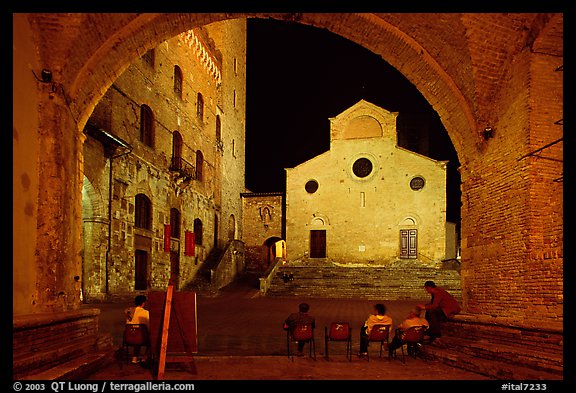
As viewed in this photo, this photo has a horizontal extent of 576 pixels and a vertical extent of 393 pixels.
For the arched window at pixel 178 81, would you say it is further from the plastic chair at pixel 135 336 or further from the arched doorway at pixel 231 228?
the plastic chair at pixel 135 336

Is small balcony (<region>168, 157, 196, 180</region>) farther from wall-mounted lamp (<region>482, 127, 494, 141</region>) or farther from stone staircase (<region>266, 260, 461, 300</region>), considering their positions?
wall-mounted lamp (<region>482, 127, 494, 141</region>)

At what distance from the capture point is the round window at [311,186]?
109ft

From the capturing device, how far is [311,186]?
3316cm

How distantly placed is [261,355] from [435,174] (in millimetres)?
24984

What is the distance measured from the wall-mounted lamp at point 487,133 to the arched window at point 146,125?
1588 cm

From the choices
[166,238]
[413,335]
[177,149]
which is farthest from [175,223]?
[413,335]

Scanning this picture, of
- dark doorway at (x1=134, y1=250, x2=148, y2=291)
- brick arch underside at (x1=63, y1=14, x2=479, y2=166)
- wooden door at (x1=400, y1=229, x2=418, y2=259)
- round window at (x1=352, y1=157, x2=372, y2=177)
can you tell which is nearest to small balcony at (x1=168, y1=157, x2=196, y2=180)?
dark doorway at (x1=134, y1=250, x2=148, y2=291)

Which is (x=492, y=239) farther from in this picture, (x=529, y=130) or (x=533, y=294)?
(x=529, y=130)

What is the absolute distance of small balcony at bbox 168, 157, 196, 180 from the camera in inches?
914

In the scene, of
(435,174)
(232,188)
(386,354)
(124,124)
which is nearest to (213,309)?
(124,124)

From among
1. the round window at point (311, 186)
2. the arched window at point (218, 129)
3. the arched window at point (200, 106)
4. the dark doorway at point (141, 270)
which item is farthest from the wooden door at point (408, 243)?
the dark doorway at point (141, 270)

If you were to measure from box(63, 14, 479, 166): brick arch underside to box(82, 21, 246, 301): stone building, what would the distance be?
9.28m

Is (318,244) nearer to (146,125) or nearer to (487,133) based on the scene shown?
(146,125)

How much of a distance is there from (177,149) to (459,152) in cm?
1808
